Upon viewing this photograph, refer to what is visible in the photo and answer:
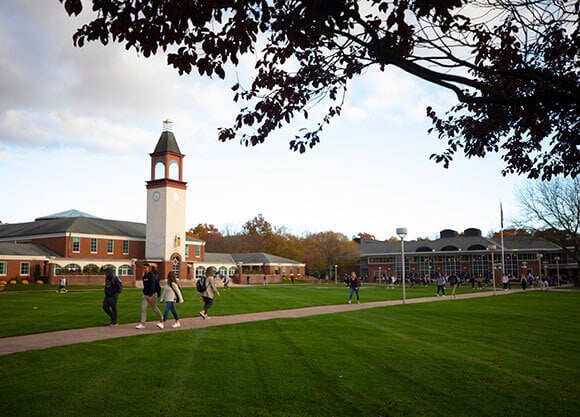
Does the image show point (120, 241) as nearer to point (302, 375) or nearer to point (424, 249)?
point (424, 249)

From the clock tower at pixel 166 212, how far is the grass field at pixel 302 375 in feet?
152

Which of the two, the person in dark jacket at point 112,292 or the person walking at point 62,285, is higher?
the person in dark jacket at point 112,292

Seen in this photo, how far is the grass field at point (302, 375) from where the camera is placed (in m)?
6.00

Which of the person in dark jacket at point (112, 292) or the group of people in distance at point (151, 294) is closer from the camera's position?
the group of people in distance at point (151, 294)

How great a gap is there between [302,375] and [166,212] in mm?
53044

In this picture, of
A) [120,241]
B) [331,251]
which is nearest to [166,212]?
[120,241]

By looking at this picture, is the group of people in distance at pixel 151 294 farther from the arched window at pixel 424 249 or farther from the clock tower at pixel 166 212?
the arched window at pixel 424 249

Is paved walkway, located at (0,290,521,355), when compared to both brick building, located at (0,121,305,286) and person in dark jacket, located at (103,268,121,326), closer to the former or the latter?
person in dark jacket, located at (103,268,121,326)

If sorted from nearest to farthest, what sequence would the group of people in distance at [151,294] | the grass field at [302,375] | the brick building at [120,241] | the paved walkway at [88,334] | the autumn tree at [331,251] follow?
1. the grass field at [302,375]
2. the paved walkway at [88,334]
3. the group of people in distance at [151,294]
4. the brick building at [120,241]
5. the autumn tree at [331,251]

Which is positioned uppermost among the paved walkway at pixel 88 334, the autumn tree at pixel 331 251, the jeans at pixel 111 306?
the autumn tree at pixel 331 251

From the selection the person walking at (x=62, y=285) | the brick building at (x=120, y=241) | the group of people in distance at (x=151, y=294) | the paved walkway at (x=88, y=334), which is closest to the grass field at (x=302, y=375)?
the paved walkway at (x=88, y=334)

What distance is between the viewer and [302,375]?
753 cm

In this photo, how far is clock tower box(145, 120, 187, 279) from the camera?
191 feet

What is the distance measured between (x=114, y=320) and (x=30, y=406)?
871 cm
